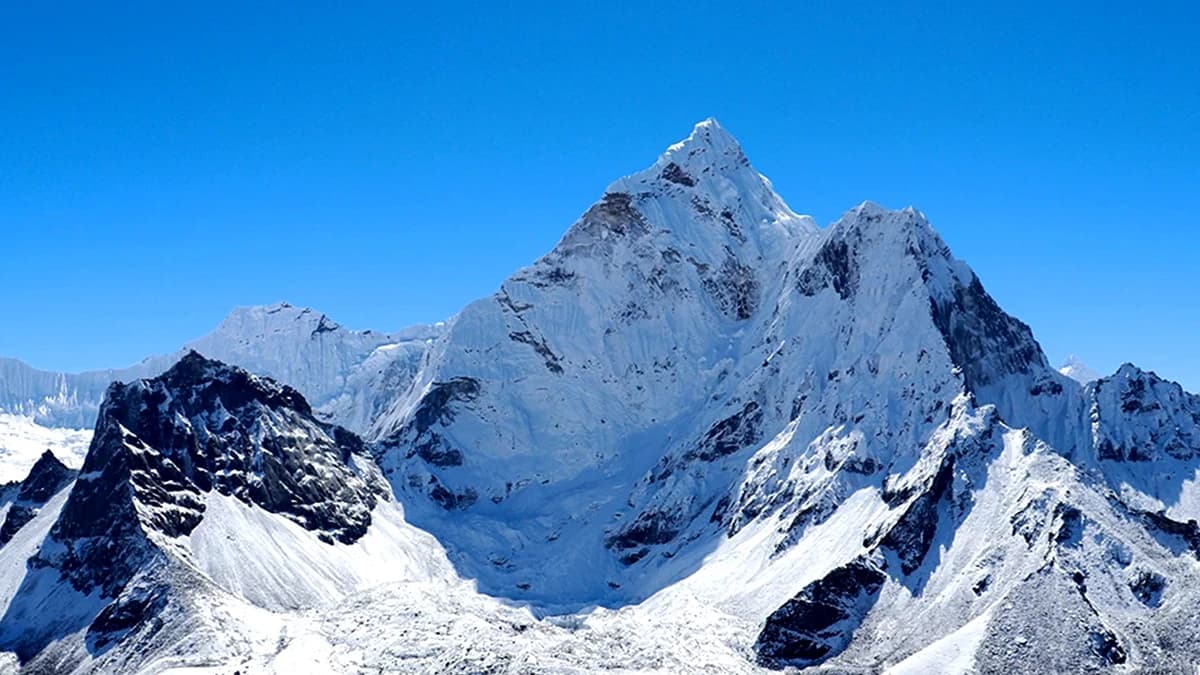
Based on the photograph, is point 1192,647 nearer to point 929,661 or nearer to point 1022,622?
point 1022,622

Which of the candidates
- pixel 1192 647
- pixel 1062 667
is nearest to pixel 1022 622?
pixel 1062 667

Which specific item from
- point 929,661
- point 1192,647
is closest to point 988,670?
point 929,661

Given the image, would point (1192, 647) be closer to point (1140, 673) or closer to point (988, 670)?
point (1140, 673)

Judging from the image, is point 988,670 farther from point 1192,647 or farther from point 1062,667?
point 1192,647

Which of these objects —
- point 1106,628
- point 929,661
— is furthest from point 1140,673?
point 929,661

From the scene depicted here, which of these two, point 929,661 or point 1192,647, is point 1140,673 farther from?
point 929,661

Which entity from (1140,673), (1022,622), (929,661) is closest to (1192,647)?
(1140,673)

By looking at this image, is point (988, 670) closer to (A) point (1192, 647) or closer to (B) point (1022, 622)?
(B) point (1022, 622)
